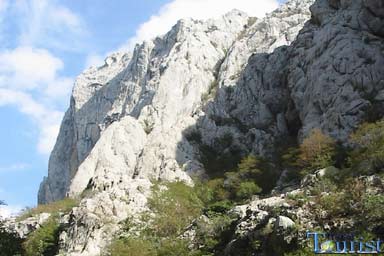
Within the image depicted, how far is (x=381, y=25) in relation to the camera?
6750cm

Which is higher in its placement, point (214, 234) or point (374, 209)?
point (214, 234)

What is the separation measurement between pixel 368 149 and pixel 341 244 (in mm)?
23207

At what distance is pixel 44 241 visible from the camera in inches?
2479

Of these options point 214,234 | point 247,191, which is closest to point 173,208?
point 247,191

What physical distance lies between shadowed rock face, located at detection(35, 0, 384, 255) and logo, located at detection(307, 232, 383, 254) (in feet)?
104

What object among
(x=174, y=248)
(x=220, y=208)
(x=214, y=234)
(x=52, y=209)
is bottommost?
(x=174, y=248)

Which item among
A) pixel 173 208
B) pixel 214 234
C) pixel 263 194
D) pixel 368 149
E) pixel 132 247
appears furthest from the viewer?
pixel 263 194

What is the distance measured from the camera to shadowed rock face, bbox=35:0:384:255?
6219cm

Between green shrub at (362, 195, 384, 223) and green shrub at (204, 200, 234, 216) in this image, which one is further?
green shrub at (204, 200, 234, 216)

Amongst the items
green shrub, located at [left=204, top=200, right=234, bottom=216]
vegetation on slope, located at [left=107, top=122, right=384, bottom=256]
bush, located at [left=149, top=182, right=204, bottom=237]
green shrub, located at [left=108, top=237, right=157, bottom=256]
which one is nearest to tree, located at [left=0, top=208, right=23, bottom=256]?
green shrub, located at [left=108, top=237, right=157, bottom=256]

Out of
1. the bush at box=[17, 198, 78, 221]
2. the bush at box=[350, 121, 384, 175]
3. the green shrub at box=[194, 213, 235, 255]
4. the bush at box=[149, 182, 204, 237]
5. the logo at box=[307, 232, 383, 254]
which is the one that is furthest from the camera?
the bush at box=[17, 198, 78, 221]

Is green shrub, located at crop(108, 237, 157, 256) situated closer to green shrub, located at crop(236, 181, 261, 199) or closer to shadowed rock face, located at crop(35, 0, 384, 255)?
shadowed rock face, located at crop(35, 0, 384, 255)

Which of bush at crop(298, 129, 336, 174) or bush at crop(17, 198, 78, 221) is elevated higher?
bush at crop(298, 129, 336, 174)

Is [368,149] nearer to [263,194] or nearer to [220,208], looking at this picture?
[220,208]
